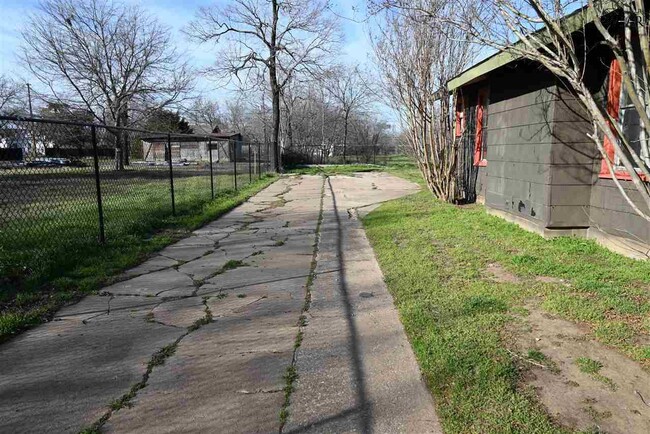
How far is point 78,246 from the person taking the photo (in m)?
5.75

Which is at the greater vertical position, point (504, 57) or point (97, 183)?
point (504, 57)

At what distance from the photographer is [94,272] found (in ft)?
16.4

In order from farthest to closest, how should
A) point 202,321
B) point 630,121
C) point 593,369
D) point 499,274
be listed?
point 630,121
point 499,274
point 202,321
point 593,369

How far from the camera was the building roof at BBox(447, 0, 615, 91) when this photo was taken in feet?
13.4

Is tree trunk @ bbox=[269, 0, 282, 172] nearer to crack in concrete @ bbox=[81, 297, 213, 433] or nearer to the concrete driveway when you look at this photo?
the concrete driveway

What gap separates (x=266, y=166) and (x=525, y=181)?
23.0 m

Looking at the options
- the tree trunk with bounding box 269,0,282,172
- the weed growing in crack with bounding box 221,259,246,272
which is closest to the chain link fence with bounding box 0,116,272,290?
the weed growing in crack with bounding box 221,259,246,272

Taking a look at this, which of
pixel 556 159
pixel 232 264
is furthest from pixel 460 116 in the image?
pixel 232 264

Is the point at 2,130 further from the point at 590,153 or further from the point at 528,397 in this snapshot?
the point at 590,153

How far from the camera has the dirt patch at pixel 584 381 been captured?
2287mm

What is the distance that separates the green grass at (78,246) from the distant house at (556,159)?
225 inches

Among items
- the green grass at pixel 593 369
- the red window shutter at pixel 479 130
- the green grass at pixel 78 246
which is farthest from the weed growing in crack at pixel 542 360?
the red window shutter at pixel 479 130

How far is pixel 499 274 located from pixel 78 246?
17.4 ft

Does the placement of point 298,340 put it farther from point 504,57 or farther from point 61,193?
point 504,57
